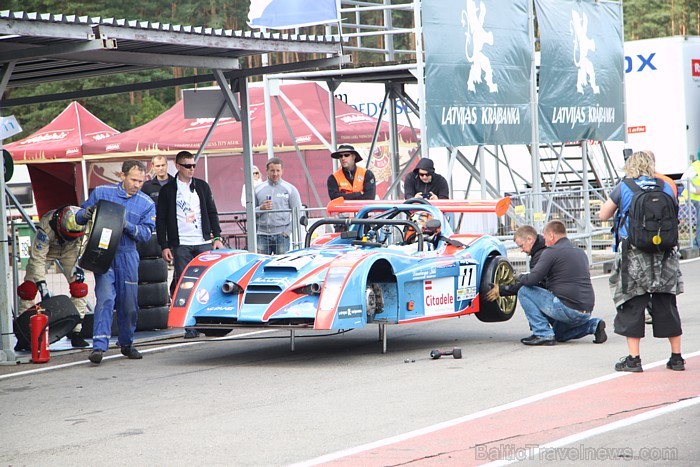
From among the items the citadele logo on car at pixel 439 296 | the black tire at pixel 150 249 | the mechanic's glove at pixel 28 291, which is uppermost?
the black tire at pixel 150 249

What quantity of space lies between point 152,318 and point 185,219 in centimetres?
145

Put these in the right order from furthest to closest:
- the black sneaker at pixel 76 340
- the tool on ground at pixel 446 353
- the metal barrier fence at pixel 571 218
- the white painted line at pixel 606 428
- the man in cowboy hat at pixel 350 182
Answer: the metal barrier fence at pixel 571 218
the man in cowboy hat at pixel 350 182
the black sneaker at pixel 76 340
the tool on ground at pixel 446 353
the white painted line at pixel 606 428

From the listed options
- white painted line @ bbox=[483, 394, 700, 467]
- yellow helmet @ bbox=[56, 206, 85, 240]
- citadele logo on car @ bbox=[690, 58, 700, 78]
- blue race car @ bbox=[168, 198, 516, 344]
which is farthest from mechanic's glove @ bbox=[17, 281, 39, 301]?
citadele logo on car @ bbox=[690, 58, 700, 78]

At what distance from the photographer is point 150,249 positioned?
13.5 metres

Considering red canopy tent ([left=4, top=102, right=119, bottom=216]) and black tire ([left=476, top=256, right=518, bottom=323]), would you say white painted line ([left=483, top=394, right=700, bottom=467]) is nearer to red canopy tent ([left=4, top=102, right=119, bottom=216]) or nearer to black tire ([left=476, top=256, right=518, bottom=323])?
black tire ([left=476, top=256, right=518, bottom=323])

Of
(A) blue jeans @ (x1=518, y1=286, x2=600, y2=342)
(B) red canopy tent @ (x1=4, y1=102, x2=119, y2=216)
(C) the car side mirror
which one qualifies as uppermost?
(B) red canopy tent @ (x1=4, y1=102, x2=119, y2=216)

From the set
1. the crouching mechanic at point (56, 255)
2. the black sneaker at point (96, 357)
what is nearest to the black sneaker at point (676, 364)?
the black sneaker at point (96, 357)

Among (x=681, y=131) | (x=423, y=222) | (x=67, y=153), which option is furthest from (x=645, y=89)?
(x=423, y=222)

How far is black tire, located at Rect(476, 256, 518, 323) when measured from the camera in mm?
11617

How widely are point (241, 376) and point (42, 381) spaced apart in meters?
1.83

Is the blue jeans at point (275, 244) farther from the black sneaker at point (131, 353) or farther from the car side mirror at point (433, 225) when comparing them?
the black sneaker at point (131, 353)

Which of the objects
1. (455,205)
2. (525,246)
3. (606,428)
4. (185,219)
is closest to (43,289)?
(185,219)

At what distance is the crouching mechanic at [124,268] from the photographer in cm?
1098

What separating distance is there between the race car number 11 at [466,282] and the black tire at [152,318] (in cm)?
406
